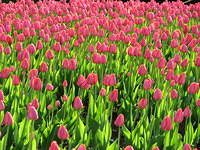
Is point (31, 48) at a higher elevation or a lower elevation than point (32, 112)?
higher

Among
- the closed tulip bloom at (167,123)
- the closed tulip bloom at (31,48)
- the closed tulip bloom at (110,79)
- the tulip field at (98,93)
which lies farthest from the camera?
the closed tulip bloom at (31,48)

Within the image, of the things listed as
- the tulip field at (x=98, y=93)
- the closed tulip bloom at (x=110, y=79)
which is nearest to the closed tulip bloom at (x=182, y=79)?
the tulip field at (x=98, y=93)

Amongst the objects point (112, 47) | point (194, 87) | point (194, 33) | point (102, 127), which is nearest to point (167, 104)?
point (194, 87)

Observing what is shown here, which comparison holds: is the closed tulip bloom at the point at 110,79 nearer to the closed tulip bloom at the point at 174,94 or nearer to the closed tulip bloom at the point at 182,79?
the closed tulip bloom at the point at 174,94

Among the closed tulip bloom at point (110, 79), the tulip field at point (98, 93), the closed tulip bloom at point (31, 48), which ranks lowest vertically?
the tulip field at point (98, 93)

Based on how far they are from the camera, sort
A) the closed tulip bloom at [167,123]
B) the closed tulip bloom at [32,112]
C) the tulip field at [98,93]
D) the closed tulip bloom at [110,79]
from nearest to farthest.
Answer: the closed tulip bloom at [32,112], the closed tulip bloom at [167,123], the tulip field at [98,93], the closed tulip bloom at [110,79]

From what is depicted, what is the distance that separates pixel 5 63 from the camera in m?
4.21

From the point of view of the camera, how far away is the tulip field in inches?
118

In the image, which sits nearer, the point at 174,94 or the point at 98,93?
the point at 174,94

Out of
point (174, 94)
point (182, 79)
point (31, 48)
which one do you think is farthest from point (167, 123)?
point (31, 48)

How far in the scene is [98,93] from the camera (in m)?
4.06

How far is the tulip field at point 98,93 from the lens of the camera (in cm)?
299

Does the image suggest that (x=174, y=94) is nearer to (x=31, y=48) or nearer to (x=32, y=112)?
(x=32, y=112)

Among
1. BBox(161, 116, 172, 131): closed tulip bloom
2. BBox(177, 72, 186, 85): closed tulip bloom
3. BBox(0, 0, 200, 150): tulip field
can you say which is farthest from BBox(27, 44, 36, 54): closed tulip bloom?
BBox(161, 116, 172, 131): closed tulip bloom
